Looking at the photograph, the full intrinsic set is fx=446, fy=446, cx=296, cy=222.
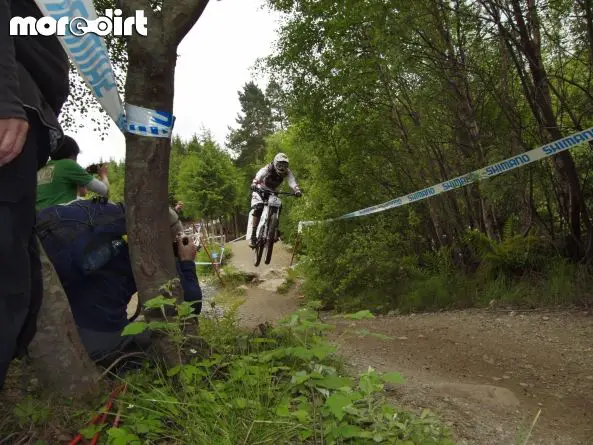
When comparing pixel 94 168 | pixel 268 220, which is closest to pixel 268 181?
pixel 268 220

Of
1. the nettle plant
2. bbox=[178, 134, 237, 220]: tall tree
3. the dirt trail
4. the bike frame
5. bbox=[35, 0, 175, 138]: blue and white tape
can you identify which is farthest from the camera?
bbox=[178, 134, 237, 220]: tall tree

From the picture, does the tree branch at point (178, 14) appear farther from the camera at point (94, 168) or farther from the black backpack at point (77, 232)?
the camera at point (94, 168)

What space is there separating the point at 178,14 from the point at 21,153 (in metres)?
1.10

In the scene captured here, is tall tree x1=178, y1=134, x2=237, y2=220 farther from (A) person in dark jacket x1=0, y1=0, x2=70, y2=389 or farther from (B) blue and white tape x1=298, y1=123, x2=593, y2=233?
(A) person in dark jacket x1=0, y1=0, x2=70, y2=389

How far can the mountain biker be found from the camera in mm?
9078

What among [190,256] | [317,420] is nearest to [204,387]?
[317,420]

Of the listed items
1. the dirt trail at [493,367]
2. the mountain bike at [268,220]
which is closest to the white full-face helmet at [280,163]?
the mountain bike at [268,220]

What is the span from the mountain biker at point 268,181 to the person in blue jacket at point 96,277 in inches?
250

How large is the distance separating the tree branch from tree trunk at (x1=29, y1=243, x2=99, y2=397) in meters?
1.20

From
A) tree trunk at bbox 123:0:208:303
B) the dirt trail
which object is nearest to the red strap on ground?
tree trunk at bbox 123:0:208:303

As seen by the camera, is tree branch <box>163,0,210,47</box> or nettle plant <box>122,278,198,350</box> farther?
tree branch <box>163,0,210,47</box>

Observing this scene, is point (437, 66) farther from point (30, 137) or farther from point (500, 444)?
point (30, 137)

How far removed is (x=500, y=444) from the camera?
2221mm

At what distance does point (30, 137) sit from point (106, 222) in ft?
3.16
